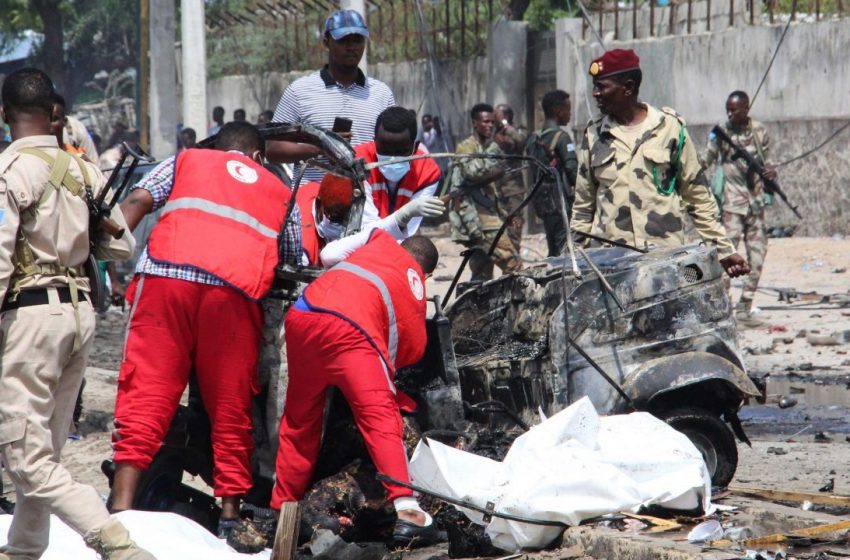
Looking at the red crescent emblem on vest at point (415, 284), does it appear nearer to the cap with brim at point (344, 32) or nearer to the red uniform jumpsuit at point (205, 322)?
the red uniform jumpsuit at point (205, 322)

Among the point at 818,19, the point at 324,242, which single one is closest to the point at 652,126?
the point at 324,242

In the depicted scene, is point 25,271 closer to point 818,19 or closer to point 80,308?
point 80,308

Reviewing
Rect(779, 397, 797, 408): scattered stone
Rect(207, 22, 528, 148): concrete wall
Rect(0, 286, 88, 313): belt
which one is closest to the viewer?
Rect(0, 286, 88, 313): belt

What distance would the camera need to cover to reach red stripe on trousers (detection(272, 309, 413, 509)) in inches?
201

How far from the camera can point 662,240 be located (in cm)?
655

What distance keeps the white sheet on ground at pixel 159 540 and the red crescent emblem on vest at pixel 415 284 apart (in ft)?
3.80

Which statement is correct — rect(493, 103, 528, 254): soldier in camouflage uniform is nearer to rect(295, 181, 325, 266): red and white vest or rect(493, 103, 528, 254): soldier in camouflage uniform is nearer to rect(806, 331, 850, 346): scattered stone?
rect(806, 331, 850, 346): scattered stone

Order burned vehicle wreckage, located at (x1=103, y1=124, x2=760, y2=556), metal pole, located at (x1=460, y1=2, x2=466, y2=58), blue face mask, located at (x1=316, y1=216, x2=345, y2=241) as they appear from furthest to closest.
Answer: metal pole, located at (x1=460, y1=2, x2=466, y2=58) < blue face mask, located at (x1=316, y1=216, x2=345, y2=241) < burned vehicle wreckage, located at (x1=103, y1=124, x2=760, y2=556)

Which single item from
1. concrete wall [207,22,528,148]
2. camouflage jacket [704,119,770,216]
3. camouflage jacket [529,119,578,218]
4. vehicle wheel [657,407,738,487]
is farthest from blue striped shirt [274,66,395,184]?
concrete wall [207,22,528,148]

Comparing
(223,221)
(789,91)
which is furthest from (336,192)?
(789,91)

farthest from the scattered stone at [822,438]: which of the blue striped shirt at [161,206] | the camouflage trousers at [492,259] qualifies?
the camouflage trousers at [492,259]

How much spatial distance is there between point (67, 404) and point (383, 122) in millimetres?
2119

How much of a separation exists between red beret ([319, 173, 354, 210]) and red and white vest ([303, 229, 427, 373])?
294mm

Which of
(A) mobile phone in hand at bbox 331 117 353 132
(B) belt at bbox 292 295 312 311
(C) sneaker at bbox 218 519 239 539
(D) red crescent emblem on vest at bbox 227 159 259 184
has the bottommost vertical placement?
(C) sneaker at bbox 218 519 239 539
